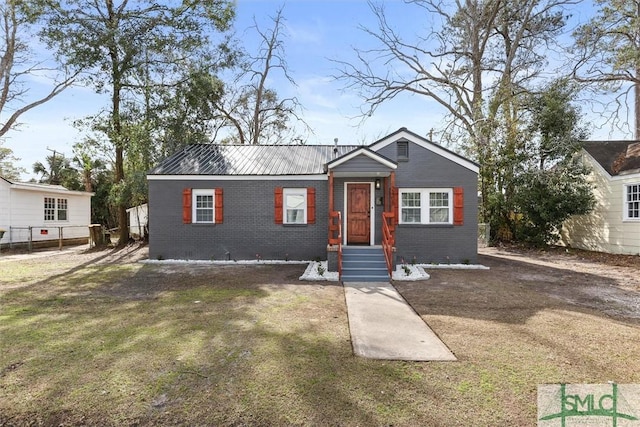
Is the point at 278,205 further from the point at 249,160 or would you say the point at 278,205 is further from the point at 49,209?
the point at 49,209

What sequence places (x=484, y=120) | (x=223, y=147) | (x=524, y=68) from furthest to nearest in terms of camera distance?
(x=524, y=68)
(x=484, y=120)
(x=223, y=147)

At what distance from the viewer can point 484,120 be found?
17.7 meters

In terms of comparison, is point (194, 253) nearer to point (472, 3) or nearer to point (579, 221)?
point (579, 221)

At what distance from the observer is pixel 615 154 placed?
1523cm

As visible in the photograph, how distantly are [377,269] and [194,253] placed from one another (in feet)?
22.3

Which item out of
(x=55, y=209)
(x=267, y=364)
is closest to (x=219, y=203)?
(x=267, y=364)

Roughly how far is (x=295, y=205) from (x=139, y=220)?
467 inches

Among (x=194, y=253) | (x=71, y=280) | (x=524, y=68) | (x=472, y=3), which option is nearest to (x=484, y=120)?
(x=524, y=68)

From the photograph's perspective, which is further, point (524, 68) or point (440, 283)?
point (524, 68)

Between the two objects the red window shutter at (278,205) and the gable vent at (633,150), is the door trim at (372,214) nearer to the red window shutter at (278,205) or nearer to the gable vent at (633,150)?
the red window shutter at (278,205)

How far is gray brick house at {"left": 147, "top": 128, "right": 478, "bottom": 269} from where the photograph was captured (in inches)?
464

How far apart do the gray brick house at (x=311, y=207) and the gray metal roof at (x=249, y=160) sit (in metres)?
0.08

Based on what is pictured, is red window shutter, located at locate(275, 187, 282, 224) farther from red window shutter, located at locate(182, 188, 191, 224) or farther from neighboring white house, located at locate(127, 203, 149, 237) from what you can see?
neighboring white house, located at locate(127, 203, 149, 237)
